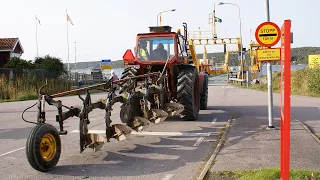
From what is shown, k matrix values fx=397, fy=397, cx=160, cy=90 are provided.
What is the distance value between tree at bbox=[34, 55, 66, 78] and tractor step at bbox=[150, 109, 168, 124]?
85.3 ft

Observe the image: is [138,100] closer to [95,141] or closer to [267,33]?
[95,141]

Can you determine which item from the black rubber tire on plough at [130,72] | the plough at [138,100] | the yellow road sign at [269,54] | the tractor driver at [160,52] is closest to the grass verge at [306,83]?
the plough at [138,100]

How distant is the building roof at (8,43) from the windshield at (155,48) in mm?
38691

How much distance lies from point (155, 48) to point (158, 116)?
3709 mm

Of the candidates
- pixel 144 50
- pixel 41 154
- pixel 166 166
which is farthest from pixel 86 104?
pixel 144 50

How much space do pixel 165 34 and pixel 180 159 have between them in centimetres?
619

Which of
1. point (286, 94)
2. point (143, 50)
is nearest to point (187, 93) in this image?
point (143, 50)

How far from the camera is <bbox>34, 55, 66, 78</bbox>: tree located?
34.9 meters

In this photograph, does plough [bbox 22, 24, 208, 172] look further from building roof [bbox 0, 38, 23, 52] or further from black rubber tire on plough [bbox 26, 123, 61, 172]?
building roof [bbox 0, 38, 23, 52]

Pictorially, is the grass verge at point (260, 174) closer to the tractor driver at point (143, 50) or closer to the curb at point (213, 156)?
the curb at point (213, 156)

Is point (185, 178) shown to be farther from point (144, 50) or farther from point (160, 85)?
point (144, 50)

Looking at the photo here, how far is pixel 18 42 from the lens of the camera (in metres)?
50.5

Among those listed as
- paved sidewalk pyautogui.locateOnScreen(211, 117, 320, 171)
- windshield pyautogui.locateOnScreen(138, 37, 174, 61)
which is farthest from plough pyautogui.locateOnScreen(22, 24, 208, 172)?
paved sidewalk pyautogui.locateOnScreen(211, 117, 320, 171)

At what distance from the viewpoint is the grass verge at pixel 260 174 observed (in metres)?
5.32
